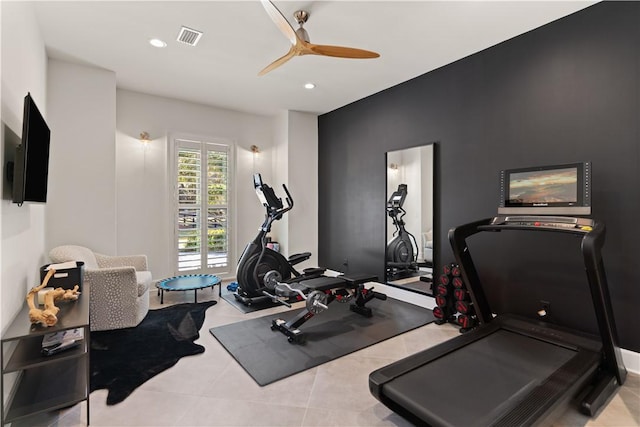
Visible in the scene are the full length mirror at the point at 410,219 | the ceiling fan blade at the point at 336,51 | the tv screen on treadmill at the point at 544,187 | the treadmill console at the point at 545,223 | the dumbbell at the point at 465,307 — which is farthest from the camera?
the full length mirror at the point at 410,219

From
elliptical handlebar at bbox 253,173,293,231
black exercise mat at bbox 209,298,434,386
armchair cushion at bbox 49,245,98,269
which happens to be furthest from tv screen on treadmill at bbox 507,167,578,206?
armchair cushion at bbox 49,245,98,269

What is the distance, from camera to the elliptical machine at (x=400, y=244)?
4.37 meters

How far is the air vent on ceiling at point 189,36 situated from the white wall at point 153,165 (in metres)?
2.03

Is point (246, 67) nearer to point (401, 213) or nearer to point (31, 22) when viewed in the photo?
point (31, 22)

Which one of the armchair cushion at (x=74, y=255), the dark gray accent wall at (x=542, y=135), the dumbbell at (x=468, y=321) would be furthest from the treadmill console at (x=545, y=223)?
the armchair cushion at (x=74, y=255)

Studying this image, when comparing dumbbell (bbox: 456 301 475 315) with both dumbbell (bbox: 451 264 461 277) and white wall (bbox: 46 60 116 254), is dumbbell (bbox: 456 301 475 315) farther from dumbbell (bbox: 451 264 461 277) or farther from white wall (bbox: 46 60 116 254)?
white wall (bbox: 46 60 116 254)

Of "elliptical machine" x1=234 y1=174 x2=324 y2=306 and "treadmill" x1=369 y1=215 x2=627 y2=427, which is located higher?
"elliptical machine" x1=234 y1=174 x2=324 y2=306

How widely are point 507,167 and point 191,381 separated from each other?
350cm

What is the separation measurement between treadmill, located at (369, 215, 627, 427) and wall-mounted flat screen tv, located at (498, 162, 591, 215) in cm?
24

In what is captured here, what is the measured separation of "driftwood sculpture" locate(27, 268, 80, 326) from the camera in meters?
1.89

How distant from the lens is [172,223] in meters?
5.06

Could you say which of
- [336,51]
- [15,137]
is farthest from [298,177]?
[15,137]

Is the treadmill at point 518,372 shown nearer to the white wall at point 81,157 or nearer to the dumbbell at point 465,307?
the dumbbell at point 465,307

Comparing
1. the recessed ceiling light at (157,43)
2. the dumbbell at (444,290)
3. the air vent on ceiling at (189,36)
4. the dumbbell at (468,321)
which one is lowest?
the dumbbell at (468,321)
